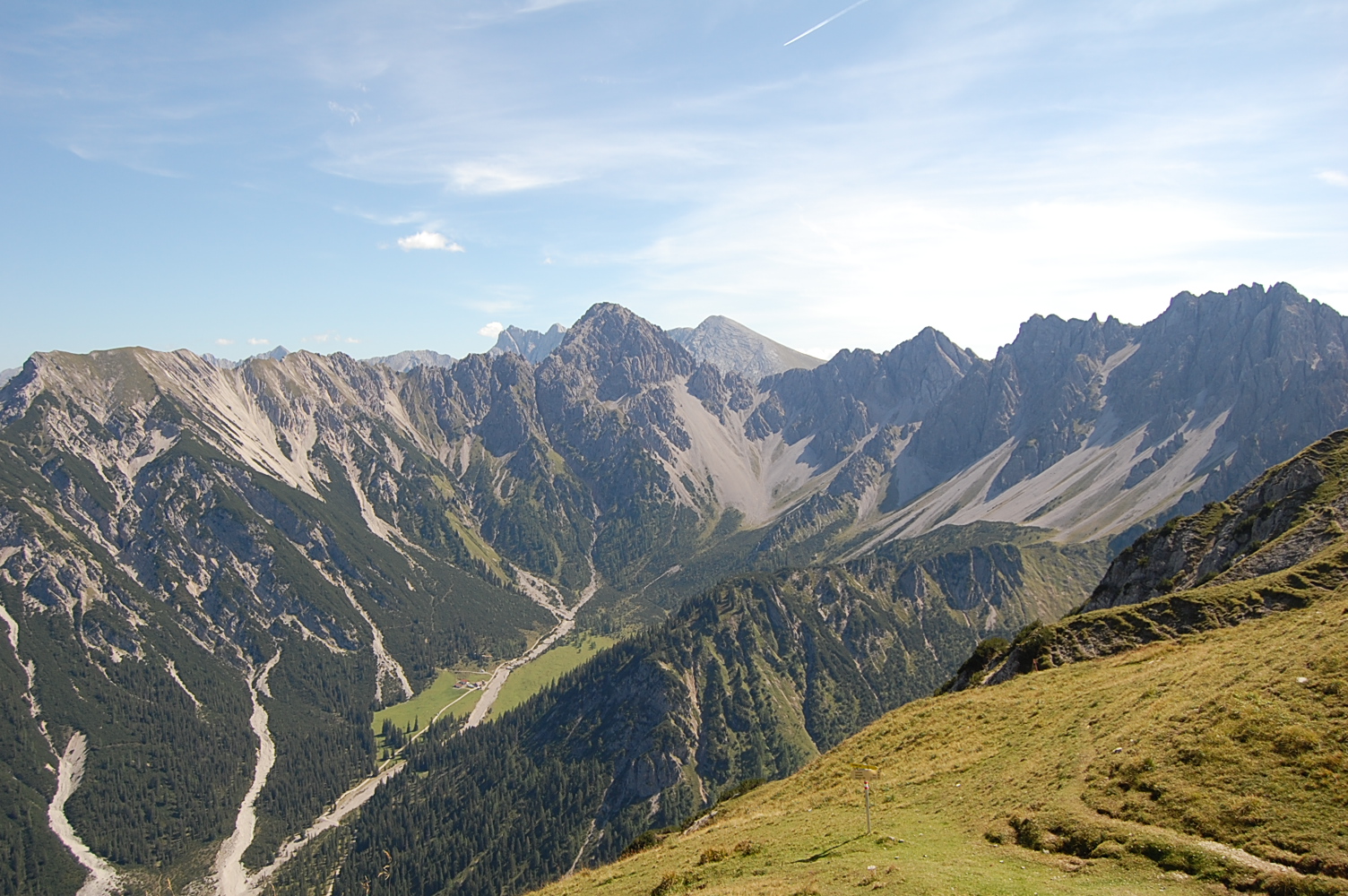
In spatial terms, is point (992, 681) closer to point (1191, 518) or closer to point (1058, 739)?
point (1058, 739)

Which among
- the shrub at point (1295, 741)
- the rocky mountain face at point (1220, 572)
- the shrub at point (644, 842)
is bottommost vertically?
the shrub at point (644, 842)

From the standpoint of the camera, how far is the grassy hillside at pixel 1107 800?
1161 inches

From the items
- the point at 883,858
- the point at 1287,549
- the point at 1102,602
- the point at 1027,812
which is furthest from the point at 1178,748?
the point at 1102,602

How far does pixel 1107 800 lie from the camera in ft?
118

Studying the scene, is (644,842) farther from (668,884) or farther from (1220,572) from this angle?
(1220,572)

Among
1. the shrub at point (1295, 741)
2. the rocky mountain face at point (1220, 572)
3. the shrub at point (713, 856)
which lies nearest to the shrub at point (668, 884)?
the shrub at point (713, 856)

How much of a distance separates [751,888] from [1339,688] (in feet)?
102

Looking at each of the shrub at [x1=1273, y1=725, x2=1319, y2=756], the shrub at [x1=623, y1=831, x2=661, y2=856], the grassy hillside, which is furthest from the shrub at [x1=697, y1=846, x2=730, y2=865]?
the shrub at [x1=623, y1=831, x2=661, y2=856]

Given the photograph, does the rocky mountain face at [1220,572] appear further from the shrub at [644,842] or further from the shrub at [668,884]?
the shrub at [668,884]

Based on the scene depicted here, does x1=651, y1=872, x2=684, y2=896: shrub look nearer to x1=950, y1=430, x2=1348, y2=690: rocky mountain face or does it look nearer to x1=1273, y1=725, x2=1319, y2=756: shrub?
x1=1273, y1=725, x2=1319, y2=756: shrub

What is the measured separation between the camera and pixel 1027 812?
3747 cm

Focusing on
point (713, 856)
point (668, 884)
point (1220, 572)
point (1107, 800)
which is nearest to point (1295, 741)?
point (1107, 800)

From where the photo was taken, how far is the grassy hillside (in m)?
29.5

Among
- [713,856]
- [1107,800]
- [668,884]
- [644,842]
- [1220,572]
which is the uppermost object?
[1107,800]
